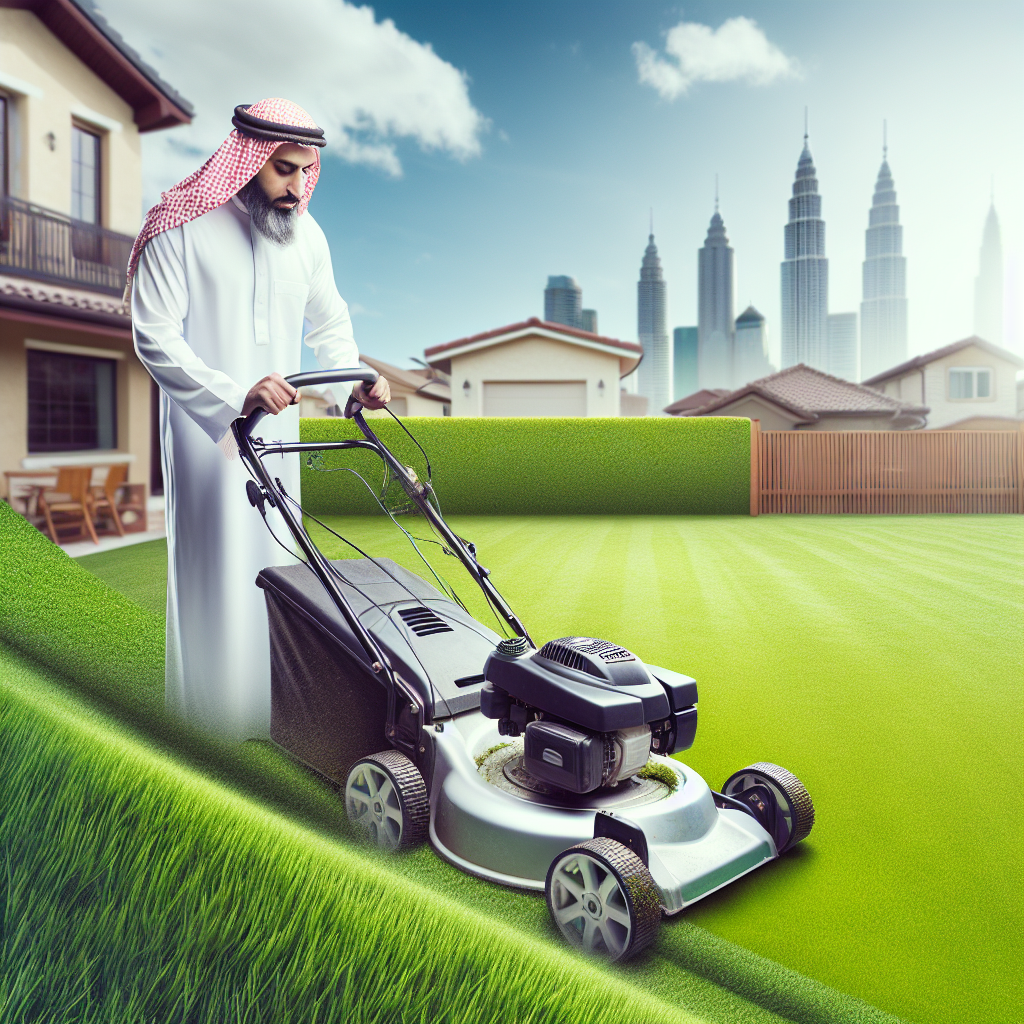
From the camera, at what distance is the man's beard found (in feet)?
6.61

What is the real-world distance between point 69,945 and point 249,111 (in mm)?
1738

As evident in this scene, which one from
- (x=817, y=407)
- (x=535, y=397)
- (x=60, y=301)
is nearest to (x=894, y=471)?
(x=535, y=397)

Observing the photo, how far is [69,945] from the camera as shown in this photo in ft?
4.59

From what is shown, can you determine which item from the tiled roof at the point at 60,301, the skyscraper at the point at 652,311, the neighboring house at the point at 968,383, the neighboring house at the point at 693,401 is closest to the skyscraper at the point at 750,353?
the skyscraper at the point at 652,311

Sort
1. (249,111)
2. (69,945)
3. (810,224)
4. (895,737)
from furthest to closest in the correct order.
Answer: (810,224)
(895,737)
(249,111)
(69,945)

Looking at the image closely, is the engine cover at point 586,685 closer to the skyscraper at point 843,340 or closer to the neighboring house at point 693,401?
the neighboring house at point 693,401

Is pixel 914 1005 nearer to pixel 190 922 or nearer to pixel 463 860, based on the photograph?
pixel 463 860

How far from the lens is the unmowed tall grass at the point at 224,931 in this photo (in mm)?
1269

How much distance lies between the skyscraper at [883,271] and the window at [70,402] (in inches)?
6364

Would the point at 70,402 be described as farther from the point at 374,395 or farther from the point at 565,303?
the point at 565,303

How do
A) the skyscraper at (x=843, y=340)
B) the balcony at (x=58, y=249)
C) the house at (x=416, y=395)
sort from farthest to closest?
the skyscraper at (x=843, y=340) < the house at (x=416, y=395) < the balcony at (x=58, y=249)

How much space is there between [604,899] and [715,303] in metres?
145

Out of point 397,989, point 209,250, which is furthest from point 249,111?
point 397,989

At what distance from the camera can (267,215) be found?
6.70 ft
